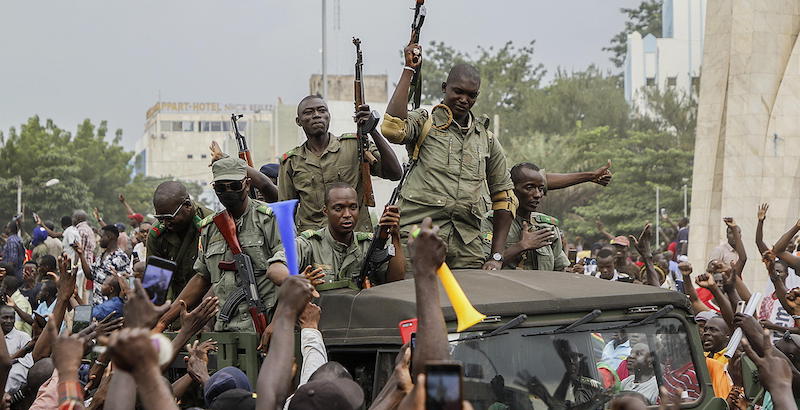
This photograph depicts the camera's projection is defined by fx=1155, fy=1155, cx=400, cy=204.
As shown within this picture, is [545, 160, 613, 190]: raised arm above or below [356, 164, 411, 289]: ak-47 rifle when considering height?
above

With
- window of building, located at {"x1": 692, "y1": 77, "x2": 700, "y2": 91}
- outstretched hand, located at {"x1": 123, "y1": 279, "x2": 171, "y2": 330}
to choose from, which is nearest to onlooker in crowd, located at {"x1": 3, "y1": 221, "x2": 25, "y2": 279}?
outstretched hand, located at {"x1": 123, "y1": 279, "x2": 171, "y2": 330}

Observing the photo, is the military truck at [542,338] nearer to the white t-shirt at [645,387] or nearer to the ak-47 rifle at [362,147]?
the white t-shirt at [645,387]

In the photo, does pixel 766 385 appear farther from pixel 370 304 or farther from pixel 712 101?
pixel 712 101

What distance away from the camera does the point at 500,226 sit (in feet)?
24.6

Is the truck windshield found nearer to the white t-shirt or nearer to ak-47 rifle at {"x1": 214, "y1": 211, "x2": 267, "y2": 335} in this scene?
the white t-shirt

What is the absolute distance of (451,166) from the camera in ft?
24.2

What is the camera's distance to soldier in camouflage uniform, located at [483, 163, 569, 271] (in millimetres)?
7543

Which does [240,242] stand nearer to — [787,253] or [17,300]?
[17,300]

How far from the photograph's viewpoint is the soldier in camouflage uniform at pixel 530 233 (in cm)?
754

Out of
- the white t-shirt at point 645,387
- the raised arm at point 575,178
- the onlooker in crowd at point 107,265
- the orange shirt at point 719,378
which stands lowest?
the onlooker in crowd at point 107,265

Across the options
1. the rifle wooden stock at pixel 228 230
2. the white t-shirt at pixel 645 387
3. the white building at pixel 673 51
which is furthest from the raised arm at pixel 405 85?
the white building at pixel 673 51

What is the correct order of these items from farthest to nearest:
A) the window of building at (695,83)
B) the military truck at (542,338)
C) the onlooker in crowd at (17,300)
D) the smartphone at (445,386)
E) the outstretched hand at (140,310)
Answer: the window of building at (695,83) → the onlooker in crowd at (17,300) → the military truck at (542,338) → the outstretched hand at (140,310) → the smartphone at (445,386)

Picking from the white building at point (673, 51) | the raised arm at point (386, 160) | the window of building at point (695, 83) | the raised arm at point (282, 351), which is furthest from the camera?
the white building at point (673, 51)

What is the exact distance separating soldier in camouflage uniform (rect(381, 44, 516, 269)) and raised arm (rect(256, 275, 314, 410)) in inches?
111
